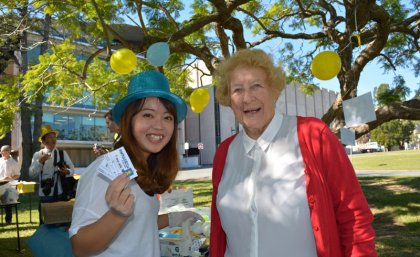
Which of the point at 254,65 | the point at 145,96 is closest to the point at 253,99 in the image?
the point at 254,65

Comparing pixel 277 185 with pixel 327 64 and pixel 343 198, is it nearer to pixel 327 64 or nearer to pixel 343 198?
pixel 343 198

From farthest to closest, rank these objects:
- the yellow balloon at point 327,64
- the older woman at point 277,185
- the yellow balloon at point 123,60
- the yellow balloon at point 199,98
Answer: the yellow balloon at point 199,98 → the yellow balloon at point 123,60 → the yellow balloon at point 327,64 → the older woman at point 277,185

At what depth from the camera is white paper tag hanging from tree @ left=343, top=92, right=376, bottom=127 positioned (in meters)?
3.64

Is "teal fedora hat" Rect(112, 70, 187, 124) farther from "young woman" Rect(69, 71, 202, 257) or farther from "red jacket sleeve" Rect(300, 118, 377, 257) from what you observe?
"red jacket sleeve" Rect(300, 118, 377, 257)

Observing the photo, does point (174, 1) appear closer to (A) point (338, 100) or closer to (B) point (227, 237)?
(A) point (338, 100)

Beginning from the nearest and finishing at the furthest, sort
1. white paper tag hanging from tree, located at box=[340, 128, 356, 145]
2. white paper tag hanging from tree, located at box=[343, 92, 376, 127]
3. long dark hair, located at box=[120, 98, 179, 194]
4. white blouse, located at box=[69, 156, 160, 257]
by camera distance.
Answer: white blouse, located at box=[69, 156, 160, 257] < long dark hair, located at box=[120, 98, 179, 194] < white paper tag hanging from tree, located at box=[343, 92, 376, 127] < white paper tag hanging from tree, located at box=[340, 128, 356, 145]

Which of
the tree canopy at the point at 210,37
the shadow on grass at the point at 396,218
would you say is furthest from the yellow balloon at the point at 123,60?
the shadow on grass at the point at 396,218

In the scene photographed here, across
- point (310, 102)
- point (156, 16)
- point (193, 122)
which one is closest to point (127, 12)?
point (156, 16)

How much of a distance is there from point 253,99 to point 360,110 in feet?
7.45

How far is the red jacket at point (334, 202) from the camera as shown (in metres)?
1.61

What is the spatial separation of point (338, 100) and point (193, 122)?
145 feet

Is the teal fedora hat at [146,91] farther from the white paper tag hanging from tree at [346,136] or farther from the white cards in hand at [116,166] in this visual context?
the white paper tag hanging from tree at [346,136]

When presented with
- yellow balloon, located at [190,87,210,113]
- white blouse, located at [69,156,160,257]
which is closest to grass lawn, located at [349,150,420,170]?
yellow balloon, located at [190,87,210,113]

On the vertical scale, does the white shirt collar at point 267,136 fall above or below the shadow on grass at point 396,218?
above
